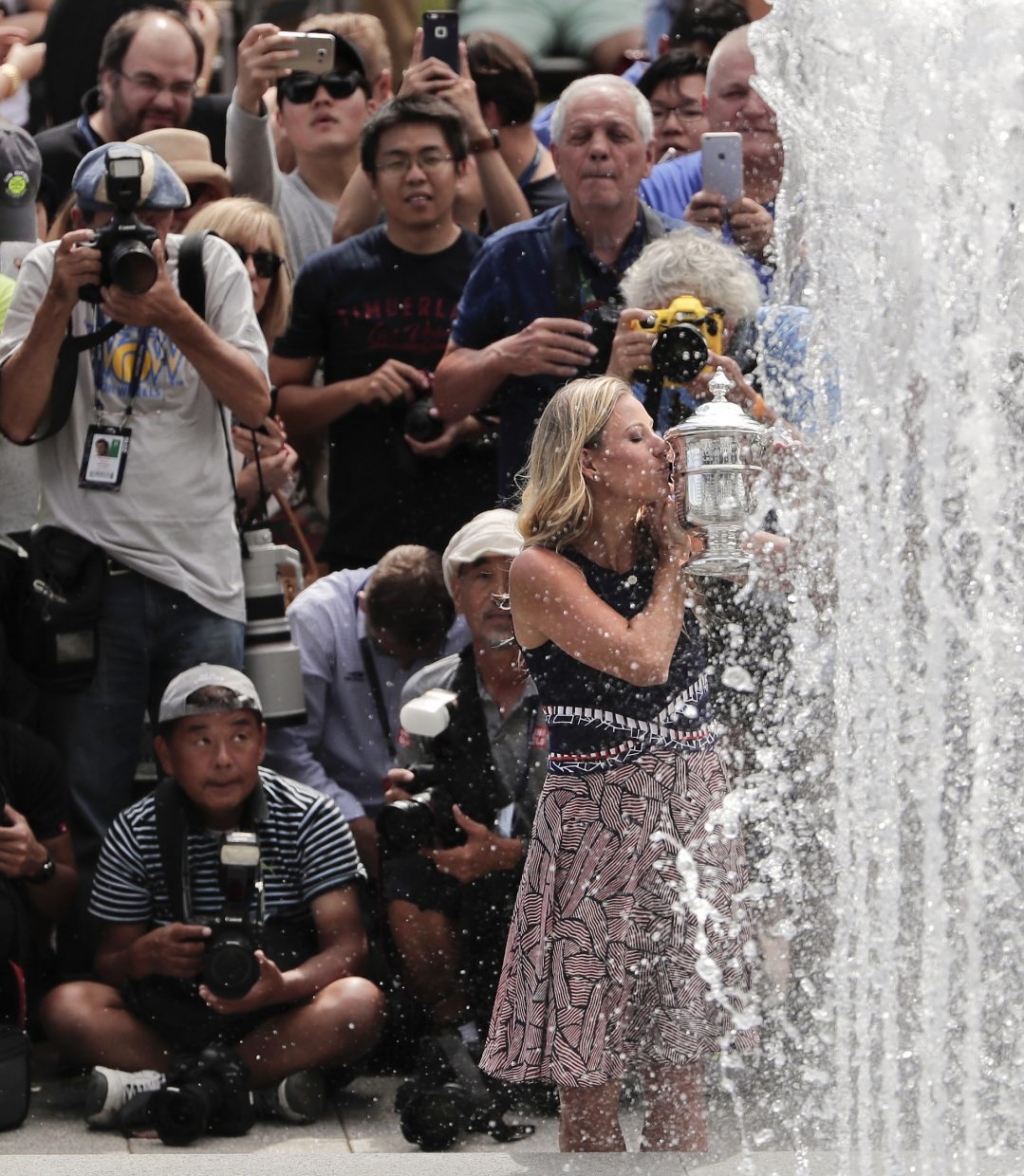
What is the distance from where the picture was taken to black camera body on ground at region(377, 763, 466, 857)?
5387mm

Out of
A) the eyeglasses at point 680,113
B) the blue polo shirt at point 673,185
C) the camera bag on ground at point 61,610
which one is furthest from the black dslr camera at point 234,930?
the eyeglasses at point 680,113

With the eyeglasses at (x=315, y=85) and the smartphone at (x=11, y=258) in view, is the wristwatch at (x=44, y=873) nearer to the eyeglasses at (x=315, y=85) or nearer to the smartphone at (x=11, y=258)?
the smartphone at (x=11, y=258)

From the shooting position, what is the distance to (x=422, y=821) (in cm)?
541

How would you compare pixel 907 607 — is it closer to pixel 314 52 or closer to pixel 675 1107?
pixel 675 1107

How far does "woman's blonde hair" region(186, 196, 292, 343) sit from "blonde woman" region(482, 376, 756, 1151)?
2.05 meters

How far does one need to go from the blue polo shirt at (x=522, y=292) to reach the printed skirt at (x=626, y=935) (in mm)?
1620

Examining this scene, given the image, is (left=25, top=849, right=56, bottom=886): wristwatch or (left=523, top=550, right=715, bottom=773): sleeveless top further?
(left=25, top=849, right=56, bottom=886): wristwatch

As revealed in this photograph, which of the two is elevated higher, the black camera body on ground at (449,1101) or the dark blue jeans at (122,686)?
the dark blue jeans at (122,686)

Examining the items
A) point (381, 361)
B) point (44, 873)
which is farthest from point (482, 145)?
point (44, 873)

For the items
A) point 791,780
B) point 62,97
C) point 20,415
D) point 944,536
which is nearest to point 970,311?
point 944,536

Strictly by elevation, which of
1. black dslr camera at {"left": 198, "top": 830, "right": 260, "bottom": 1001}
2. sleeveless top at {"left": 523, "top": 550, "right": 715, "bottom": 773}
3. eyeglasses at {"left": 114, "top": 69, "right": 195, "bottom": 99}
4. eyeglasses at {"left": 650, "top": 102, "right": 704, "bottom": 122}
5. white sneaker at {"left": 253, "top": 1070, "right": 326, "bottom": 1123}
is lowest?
white sneaker at {"left": 253, "top": 1070, "right": 326, "bottom": 1123}

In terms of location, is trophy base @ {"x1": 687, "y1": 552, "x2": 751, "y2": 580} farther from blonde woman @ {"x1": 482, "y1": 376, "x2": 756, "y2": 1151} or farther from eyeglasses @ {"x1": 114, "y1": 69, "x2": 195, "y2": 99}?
eyeglasses @ {"x1": 114, "y1": 69, "x2": 195, "y2": 99}

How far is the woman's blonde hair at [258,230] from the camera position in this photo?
6.36m

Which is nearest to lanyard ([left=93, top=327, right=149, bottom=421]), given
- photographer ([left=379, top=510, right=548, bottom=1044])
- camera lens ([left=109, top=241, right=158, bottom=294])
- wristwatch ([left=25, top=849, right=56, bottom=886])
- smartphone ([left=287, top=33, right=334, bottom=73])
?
camera lens ([left=109, top=241, right=158, bottom=294])
